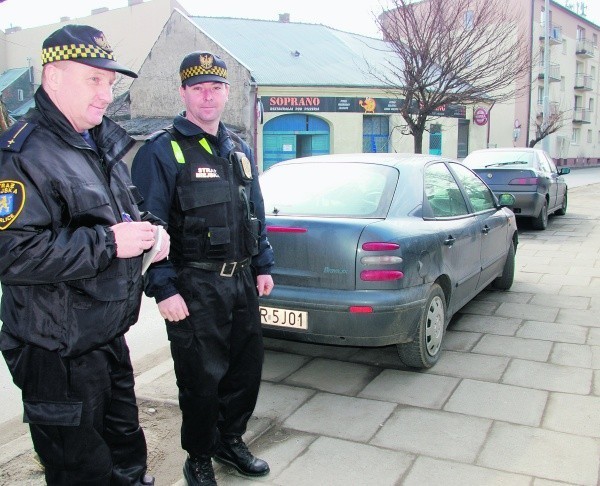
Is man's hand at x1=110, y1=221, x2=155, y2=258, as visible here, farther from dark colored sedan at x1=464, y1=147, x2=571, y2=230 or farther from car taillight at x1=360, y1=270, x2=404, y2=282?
dark colored sedan at x1=464, y1=147, x2=571, y2=230

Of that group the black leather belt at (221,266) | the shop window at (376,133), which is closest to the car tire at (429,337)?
the black leather belt at (221,266)

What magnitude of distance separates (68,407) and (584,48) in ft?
192

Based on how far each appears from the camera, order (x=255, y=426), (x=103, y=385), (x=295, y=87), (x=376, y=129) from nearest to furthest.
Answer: (x=103, y=385), (x=255, y=426), (x=295, y=87), (x=376, y=129)

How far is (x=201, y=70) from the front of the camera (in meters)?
2.79

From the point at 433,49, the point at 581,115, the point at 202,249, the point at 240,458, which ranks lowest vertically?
the point at 240,458

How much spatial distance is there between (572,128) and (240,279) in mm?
54916

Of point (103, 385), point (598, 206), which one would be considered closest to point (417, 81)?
point (598, 206)

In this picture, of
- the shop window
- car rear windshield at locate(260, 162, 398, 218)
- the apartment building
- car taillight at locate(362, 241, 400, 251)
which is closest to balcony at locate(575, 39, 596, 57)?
the apartment building

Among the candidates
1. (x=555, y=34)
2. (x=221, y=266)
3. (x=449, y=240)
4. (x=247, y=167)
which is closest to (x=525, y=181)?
(x=449, y=240)

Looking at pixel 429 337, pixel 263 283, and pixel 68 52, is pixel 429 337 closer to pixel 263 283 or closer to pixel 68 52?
pixel 263 283

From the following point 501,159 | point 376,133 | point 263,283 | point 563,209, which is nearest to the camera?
point 263,283

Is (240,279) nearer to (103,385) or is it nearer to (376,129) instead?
(103,385)

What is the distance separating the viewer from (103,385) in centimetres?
212

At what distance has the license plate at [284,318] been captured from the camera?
13.1 feet
